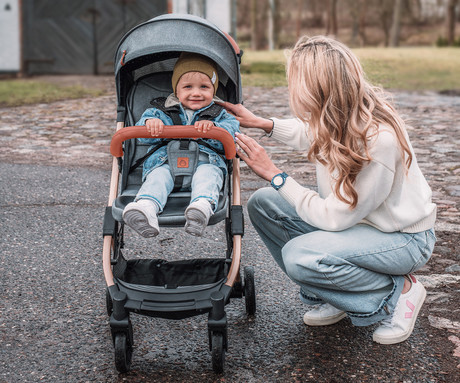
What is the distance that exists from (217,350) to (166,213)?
A: 0.70 metres

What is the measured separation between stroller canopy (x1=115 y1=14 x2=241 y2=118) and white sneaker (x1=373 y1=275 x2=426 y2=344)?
1473mm

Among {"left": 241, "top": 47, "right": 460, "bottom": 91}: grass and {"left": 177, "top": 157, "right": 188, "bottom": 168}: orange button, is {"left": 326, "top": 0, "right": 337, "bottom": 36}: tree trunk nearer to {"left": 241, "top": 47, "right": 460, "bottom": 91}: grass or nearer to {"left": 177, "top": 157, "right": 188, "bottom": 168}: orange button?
{"left": 241, "top": 47, "right": 460, "bottom": 91}: grass

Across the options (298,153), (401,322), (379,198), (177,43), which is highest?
(177,43)

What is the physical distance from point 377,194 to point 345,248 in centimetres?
30

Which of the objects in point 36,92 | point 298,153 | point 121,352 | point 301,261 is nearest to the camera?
point 121,352

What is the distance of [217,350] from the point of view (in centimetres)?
293

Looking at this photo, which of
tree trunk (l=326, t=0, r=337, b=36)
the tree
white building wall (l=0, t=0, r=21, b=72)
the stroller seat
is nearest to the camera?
the stroller seat

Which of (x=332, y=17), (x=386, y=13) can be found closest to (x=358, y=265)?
(x=332, y=17)

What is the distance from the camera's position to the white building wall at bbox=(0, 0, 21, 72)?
15320mm

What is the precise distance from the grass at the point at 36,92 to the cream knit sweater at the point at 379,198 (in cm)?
939

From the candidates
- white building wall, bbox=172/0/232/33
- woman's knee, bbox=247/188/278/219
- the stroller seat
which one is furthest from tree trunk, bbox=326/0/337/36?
woman's knee, bbox=247/188/278/219

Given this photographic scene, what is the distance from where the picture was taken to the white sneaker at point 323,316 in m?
3.49

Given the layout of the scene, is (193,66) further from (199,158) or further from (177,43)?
(199,158)

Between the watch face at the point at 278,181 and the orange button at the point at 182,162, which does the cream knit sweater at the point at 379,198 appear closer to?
the watch face at the point at 278,181
